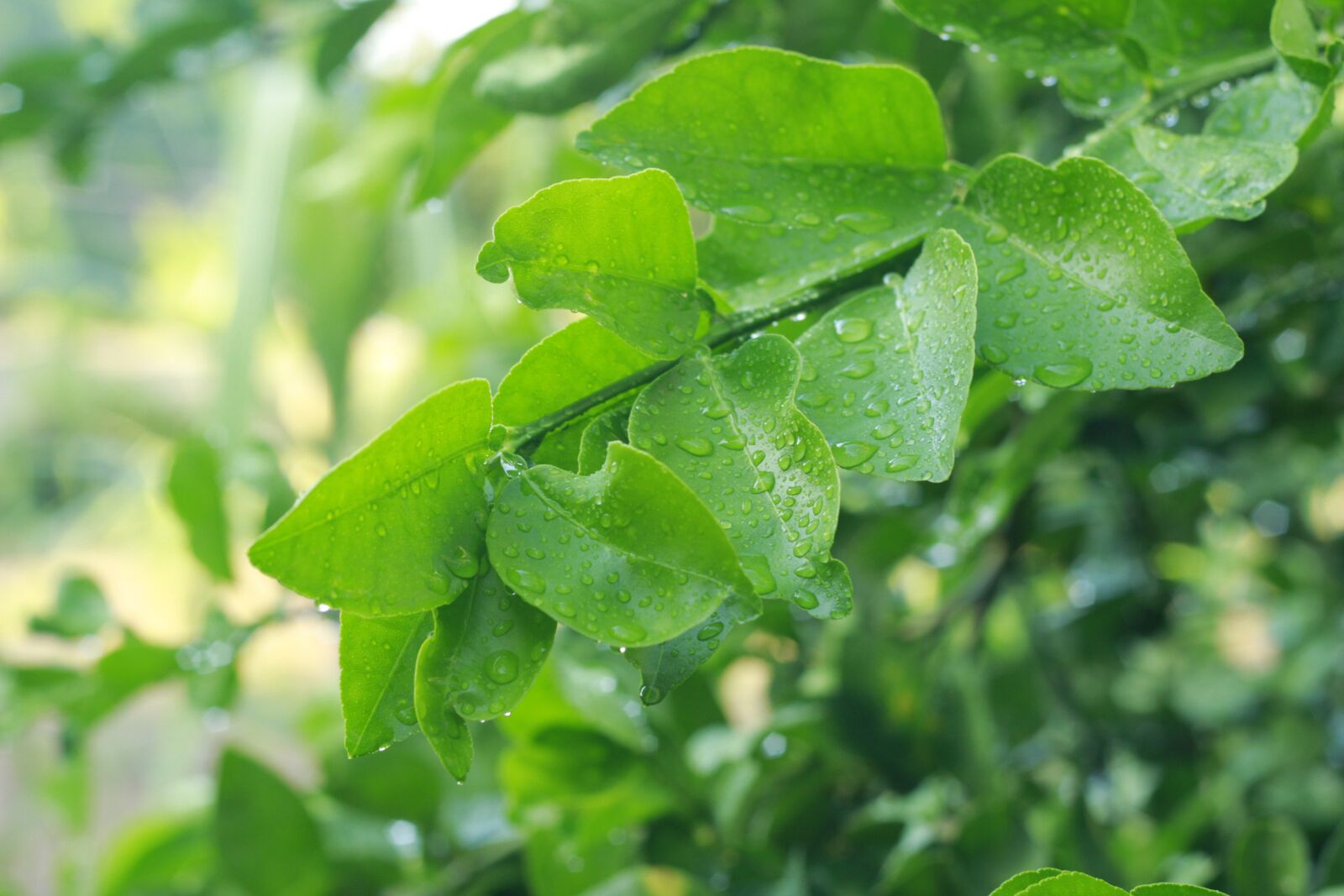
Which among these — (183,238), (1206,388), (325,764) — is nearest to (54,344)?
(183,238)

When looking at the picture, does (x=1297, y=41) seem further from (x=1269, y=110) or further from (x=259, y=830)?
(x=259, y=830)

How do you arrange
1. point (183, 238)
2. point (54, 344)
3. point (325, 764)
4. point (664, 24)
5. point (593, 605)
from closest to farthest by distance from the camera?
1. point (593, 605)
2. point (664, 24)
3. point (325, 764)
4. point (183, 238)
5. point (54, 344)

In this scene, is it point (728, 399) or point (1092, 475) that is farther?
point (1092, 475)

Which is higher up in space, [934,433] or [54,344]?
[934,433]

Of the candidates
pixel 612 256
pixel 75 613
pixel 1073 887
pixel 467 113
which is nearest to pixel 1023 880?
pixel 1073 887

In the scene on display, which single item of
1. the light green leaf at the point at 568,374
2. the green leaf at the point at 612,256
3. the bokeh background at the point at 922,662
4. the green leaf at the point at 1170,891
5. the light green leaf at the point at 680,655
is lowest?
the bokeh background at the point at 922,662

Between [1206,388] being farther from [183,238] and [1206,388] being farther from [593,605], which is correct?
[183,238]

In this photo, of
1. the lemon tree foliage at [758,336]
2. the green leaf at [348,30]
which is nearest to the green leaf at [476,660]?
the lemon tree foliage at [758,336]

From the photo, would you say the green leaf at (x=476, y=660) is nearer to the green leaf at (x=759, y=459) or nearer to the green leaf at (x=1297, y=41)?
the green leaf at (x=759, y=459)
